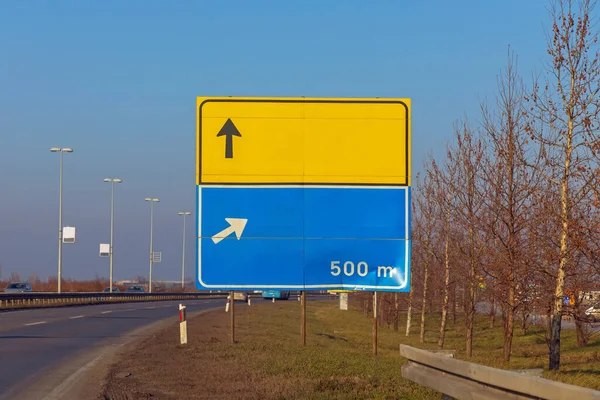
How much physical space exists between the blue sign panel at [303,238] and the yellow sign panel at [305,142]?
247mm

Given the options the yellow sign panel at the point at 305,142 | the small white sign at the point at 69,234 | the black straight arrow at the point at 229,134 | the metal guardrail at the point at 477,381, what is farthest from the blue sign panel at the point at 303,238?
the small white sign at the point at 69,234

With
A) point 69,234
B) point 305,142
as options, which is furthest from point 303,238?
point 69,234

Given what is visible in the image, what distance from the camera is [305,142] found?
1498 centimetres

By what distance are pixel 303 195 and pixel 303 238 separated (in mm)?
801

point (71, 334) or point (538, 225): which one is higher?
point (538, 225)

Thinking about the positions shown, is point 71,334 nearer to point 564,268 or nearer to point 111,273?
point 564,268

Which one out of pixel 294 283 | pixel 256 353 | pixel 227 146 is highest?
pixel 227 146

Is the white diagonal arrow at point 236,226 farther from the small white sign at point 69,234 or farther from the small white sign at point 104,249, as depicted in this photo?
the small white sign at point 104,249

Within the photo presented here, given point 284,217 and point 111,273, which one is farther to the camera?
point 111,273

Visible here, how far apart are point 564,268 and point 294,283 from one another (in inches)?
269

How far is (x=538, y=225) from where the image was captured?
68.5 feet

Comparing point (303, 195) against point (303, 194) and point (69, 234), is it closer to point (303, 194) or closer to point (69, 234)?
point (303, 194)

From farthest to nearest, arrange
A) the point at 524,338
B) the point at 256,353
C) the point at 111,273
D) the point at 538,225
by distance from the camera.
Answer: the point at 111,273
the point at 524,338
the point at 538,225
the point at 256,353

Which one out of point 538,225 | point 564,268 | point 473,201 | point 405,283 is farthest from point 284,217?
point 473,201
